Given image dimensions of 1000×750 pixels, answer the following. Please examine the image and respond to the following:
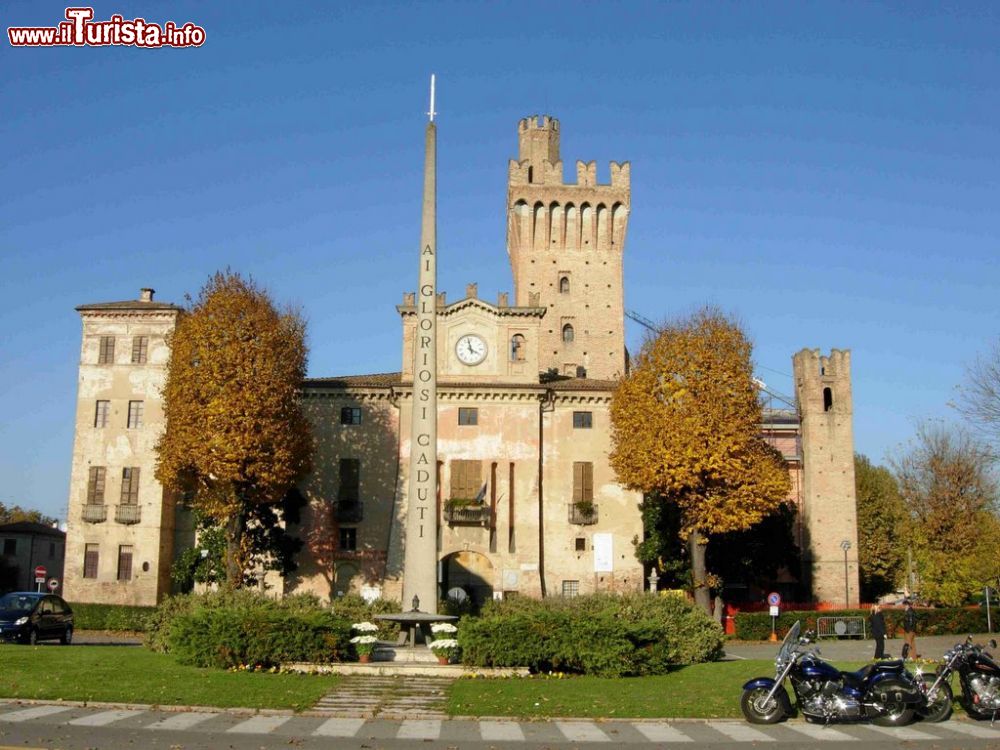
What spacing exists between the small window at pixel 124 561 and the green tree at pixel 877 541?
48.0 meters

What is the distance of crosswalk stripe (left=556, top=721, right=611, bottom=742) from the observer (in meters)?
16.5

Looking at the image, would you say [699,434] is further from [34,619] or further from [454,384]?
[34,619]

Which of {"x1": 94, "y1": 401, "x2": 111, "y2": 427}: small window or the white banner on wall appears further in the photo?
{"x1": 94, "y1": 401, "x2": 111, "y2": 427}: small window

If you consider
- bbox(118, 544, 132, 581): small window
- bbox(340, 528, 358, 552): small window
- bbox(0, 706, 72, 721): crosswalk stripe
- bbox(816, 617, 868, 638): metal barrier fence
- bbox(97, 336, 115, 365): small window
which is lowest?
bbox(816, 617, 868, 638): metal barrier fence

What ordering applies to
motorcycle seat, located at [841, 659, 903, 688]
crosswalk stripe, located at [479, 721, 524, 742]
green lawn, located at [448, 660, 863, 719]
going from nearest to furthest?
crosswalk stripe, located at [479, 721, 524, 742] < motorcycle seat, located at [841, 659, 903, 688] < green lawn, located at [448, 660, 863, 719]

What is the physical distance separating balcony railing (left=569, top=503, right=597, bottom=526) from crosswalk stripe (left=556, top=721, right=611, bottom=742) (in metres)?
30.9

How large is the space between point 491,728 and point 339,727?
2554 mm

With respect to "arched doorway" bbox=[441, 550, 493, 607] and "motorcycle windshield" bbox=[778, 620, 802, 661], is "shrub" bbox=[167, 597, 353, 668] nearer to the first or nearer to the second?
"motorcycle windshield" bbox=[778, 620, 802, 661]

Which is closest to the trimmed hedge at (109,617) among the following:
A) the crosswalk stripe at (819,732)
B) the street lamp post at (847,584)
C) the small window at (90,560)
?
the small window at (90,560)

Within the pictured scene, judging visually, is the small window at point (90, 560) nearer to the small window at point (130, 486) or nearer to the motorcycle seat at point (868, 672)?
the small window at point (130, 486)

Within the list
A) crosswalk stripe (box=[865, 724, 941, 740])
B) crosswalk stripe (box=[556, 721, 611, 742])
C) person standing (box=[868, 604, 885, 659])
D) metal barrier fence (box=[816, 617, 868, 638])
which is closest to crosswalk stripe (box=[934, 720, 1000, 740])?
crosswalk stripe (box=[865, 724, 941, 740])

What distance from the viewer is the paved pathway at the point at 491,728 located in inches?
646

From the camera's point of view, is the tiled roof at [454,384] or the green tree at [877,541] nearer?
the tiled roof at [454,384]

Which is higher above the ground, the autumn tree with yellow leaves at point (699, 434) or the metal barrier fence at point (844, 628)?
the autumn tree with yellow leaves at point (699, 434)
